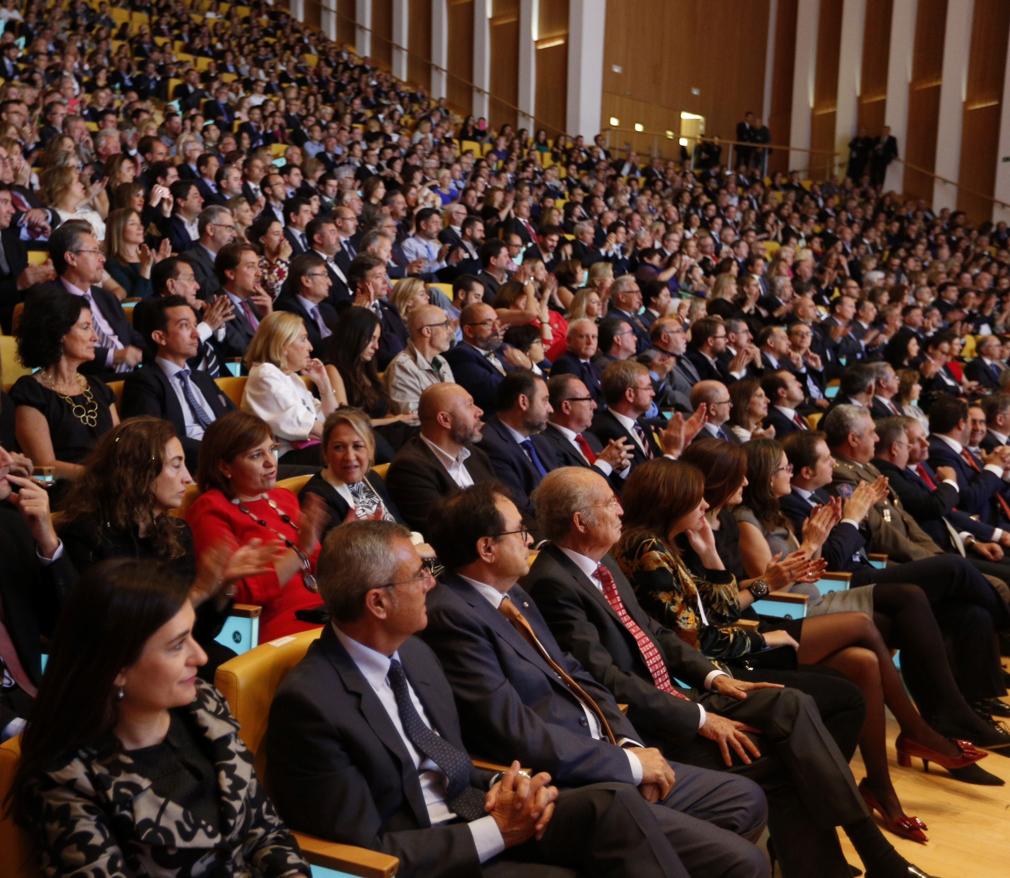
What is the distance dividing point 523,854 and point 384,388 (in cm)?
253

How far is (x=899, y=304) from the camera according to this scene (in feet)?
26.2

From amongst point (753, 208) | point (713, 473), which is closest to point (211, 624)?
point (713, 473)

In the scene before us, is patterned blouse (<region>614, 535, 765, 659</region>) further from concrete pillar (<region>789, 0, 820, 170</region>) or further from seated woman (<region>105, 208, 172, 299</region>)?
concrete pillar (<region>789, 0, 820, 170</region>)

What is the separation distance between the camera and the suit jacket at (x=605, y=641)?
225cm

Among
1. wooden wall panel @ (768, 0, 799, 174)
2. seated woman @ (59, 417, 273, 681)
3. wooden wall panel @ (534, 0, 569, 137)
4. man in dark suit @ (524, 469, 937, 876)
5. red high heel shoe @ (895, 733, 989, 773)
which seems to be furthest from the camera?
wooden wall panel @ (768, 0, 799, 174)

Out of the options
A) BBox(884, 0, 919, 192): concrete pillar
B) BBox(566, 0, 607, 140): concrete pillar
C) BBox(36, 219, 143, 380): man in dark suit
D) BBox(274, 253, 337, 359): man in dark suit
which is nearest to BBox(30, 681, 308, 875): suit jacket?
BBox(36, 219, 143, 380): man in dark suit

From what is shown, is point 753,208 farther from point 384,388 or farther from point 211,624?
point 211,624

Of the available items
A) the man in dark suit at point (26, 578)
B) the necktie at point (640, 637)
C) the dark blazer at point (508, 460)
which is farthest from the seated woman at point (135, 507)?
the dark blazer at point (508, 460)

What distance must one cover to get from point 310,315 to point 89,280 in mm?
1006

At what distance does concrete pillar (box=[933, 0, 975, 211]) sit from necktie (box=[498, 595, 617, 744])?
12.9 m

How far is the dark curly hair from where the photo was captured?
9.31 feet

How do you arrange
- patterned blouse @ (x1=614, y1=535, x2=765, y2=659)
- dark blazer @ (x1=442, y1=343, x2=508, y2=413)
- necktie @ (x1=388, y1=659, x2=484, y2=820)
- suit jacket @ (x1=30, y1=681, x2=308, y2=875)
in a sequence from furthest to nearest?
dark blazer @ (x1=442, y1=343, x2=508, y2=413) < patterned blouse @ (x1=614, y1=535, x2=765, y2=659) < necktie @ (x1=388, y1=659, x2=484, y2=820) < suit jacket @ (x1=30, y1=681, x2=308, y2=875)

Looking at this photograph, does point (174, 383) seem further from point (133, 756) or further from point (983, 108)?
point (983, 108)

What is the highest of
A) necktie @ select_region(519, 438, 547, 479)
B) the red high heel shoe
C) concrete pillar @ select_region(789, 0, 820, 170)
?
concrete pillar @ select_region(789, 0, 820, 170)
